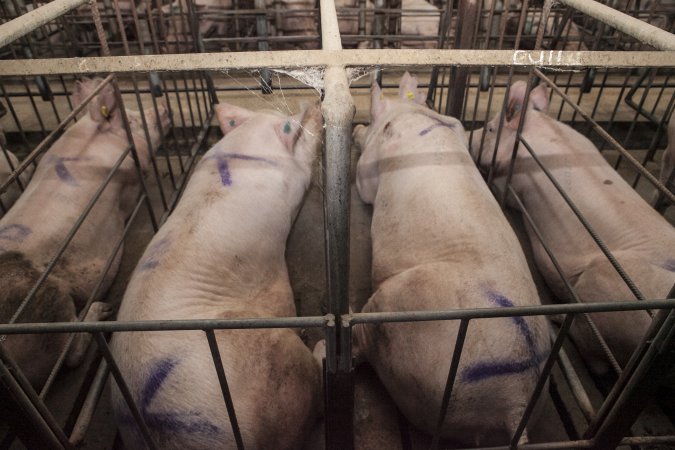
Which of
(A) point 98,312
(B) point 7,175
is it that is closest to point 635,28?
(A) point 98,312

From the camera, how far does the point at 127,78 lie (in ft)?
15.1

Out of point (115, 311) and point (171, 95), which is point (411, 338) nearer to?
point (115, 311)

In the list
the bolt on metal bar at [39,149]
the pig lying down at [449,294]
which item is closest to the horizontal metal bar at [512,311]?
the pig lying down at [449,294]

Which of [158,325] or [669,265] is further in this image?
[669,265]

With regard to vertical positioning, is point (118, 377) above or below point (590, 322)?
above

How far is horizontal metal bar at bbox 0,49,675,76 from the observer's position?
0.96 m

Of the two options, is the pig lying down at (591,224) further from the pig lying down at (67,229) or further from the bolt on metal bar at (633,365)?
the pig lying down at (67,229)

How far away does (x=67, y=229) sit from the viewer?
208cm

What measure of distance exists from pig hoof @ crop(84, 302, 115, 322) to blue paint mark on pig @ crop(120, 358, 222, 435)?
78cm

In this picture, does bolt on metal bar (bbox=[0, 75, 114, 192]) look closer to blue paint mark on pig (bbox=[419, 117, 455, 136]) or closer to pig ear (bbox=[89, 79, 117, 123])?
pig ear (bbox=[89, 79, 117, 123])

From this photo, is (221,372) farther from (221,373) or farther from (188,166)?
(188,166)

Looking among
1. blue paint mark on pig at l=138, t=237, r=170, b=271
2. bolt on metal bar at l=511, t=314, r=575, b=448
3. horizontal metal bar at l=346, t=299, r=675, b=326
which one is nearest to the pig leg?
blue paint mark on pig at l=138, t=237, r=170, b=271

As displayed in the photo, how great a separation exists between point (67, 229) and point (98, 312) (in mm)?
428

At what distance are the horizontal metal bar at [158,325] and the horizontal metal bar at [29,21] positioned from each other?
0.72 m
